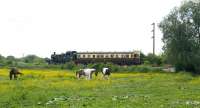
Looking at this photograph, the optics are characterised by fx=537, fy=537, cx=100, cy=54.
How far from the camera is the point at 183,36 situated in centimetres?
8062

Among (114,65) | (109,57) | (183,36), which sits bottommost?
(114,65)

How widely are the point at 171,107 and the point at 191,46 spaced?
200 feet

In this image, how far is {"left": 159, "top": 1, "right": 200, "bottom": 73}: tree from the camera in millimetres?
80312

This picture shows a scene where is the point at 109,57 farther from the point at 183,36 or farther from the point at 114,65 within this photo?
the point at 183,36

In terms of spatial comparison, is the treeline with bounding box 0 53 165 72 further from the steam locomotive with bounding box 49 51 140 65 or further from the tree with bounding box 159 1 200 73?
the tree with bounding box 159 1 200 73

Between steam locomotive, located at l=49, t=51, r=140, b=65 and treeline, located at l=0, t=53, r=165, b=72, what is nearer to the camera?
treeline, located at l=0, t=53, r=165, b=72

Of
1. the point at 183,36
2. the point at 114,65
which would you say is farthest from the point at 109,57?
the point at 183,36

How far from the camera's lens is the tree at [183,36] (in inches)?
3162

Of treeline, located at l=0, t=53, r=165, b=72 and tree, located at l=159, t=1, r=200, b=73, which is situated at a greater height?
tree, located at l=159, t=1, r=200, b=73

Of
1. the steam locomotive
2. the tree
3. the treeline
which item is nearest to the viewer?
the tree

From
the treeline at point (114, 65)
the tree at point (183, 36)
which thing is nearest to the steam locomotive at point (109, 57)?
the treeline at point (114, 65)

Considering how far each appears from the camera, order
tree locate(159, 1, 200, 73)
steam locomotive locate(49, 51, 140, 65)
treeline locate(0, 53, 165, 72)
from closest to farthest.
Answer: tree locate(159, 1, 200, 73) < treeline locate(0, 53, 165, 72) < steam locomotive locate(49, 51, 140, 65)

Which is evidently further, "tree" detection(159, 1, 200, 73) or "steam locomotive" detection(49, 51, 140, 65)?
"steam locomotive" detection(49, 51, 140, 65)

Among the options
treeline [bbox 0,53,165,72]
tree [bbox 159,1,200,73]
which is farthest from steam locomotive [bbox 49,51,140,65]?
tree [bbox 159,1,200,73]
